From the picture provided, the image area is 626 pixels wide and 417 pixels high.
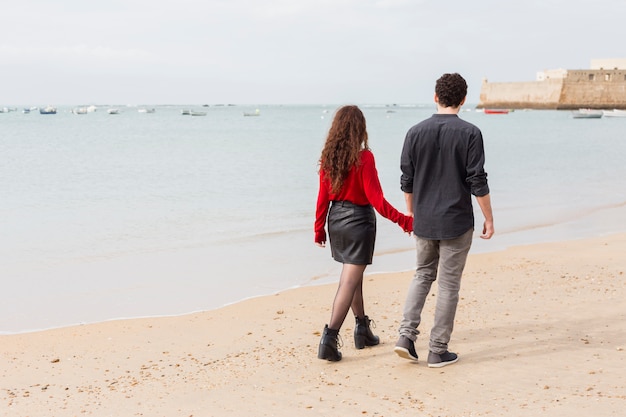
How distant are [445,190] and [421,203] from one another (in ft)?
0.62

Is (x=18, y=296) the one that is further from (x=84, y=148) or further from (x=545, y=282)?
(x=84, y=148)

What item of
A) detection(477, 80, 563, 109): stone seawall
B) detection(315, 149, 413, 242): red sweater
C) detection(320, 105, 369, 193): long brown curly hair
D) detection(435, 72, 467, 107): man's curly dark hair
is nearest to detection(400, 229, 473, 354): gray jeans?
detection(315, 149, 413, 242): red sweater

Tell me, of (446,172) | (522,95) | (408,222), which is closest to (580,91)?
(522,95)

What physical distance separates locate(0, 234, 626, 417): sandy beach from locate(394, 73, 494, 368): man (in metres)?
0.46

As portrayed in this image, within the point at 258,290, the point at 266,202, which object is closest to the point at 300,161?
the point at 266,202

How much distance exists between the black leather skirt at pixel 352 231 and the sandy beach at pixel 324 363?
749mm

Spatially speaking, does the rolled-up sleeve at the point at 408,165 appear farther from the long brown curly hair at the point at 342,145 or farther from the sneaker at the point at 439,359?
the sneaker at the point at 439,359

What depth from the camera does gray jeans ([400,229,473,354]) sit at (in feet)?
14.7

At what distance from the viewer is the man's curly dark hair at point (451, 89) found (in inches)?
175

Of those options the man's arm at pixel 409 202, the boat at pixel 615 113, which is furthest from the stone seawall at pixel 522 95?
the man's arm at pixel 409 202

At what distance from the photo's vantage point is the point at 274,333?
570cm

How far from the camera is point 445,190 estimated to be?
444 centimetres

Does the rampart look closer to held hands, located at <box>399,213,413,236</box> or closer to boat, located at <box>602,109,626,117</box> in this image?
boat, located at <box>602,109,626,117</box>

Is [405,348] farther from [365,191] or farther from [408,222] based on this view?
[365,191]
